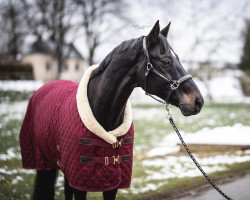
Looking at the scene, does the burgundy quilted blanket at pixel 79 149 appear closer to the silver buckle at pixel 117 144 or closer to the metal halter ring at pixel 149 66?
the silver buckle at pixel 117 144

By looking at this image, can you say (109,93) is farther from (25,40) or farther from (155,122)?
(25,40)

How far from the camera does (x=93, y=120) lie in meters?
3.06

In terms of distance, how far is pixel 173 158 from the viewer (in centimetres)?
810

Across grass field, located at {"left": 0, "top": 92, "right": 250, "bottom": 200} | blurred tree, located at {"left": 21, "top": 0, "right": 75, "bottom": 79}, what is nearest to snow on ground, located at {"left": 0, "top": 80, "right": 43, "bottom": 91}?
blurred tree, located at {"left": 21, "top": 0, "right": 75, "bottom": 79}

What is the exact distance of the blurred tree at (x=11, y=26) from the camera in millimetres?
31875

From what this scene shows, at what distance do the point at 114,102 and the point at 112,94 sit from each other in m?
0.07

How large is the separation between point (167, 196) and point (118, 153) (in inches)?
97.0

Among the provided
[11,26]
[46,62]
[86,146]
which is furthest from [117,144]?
[46,62]

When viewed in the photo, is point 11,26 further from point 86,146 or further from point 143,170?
point 86,146

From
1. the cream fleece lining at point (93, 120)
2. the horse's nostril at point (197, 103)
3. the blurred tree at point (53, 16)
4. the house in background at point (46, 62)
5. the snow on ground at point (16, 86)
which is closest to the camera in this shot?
the horse's nostril at point (197, 103)

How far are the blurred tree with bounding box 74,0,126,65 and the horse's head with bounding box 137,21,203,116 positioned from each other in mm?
28503

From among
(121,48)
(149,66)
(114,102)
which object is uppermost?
(121,48)

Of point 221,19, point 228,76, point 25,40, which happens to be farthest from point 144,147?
point 25,40

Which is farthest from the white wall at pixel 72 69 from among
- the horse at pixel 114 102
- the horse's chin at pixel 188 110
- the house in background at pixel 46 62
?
the horse's chin at pixel 188 110
